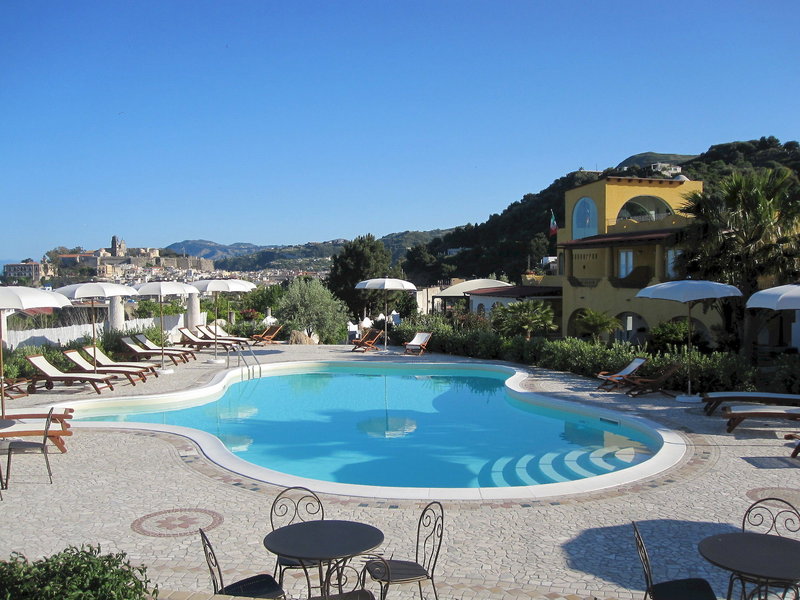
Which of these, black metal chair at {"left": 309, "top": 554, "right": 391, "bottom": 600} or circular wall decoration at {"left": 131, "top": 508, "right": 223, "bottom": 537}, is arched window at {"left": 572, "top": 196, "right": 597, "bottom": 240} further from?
black metal chair at {"left": 309, "top": 554, "right": 391, "bottom": 600}

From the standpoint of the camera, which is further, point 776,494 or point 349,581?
point 776,494

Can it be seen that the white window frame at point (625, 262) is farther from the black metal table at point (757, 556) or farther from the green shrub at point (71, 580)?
the green shrub at point (71, 580)

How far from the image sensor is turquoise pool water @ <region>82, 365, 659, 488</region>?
9258mm

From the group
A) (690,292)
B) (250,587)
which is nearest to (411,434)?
(690,292)

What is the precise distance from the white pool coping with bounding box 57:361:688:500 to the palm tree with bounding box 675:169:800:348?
4.95 metres

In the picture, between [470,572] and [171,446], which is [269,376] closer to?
[171,446]

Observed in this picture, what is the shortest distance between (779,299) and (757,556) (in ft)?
22.2

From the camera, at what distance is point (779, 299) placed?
9.50 m

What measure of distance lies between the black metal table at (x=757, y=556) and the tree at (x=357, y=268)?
3937 cm

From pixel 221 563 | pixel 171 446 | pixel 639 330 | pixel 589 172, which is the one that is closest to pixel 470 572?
pixel 221 563

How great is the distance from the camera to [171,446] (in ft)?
30.3

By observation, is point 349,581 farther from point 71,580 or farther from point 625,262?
point 625,262

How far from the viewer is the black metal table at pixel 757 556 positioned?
3619 mm

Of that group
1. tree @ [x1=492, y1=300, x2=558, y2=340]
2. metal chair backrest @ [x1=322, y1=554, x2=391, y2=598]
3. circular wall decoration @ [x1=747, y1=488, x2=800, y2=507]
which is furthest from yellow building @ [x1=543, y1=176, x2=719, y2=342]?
metal chair backrest @ [x1=322, y1=554, x2=391, y2=598]
